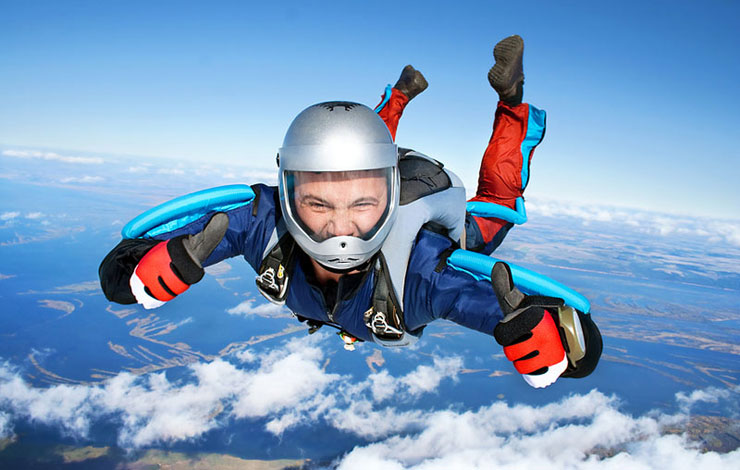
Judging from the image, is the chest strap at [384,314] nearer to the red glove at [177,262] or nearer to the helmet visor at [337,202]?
the helmet visor at [337,202]

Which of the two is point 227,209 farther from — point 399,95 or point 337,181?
point 399,95

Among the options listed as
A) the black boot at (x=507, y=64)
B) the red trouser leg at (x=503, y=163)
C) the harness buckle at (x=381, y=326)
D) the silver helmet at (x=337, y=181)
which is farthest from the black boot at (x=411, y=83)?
the harness buckle at (x=381, y=326)

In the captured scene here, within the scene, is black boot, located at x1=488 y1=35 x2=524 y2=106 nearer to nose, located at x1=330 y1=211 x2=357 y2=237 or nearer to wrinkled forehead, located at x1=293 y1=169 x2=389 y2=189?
wrinkled forehead, located at x1=293 y1=169 x2=389 y2=189

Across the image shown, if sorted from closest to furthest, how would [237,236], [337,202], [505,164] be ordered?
[337,202], [237,236], [505,164]

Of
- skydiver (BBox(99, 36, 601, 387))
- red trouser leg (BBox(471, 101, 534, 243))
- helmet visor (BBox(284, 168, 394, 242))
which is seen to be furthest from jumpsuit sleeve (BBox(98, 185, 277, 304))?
red trouser leg (BBox(471, 101, 534, 243))

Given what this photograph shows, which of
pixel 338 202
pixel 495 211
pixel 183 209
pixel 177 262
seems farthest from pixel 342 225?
pixel 495 211

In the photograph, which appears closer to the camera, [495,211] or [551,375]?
[551,375]

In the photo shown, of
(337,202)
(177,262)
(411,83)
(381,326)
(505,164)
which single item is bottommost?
(381,326)

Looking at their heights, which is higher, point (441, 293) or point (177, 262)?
point (177, 262)
